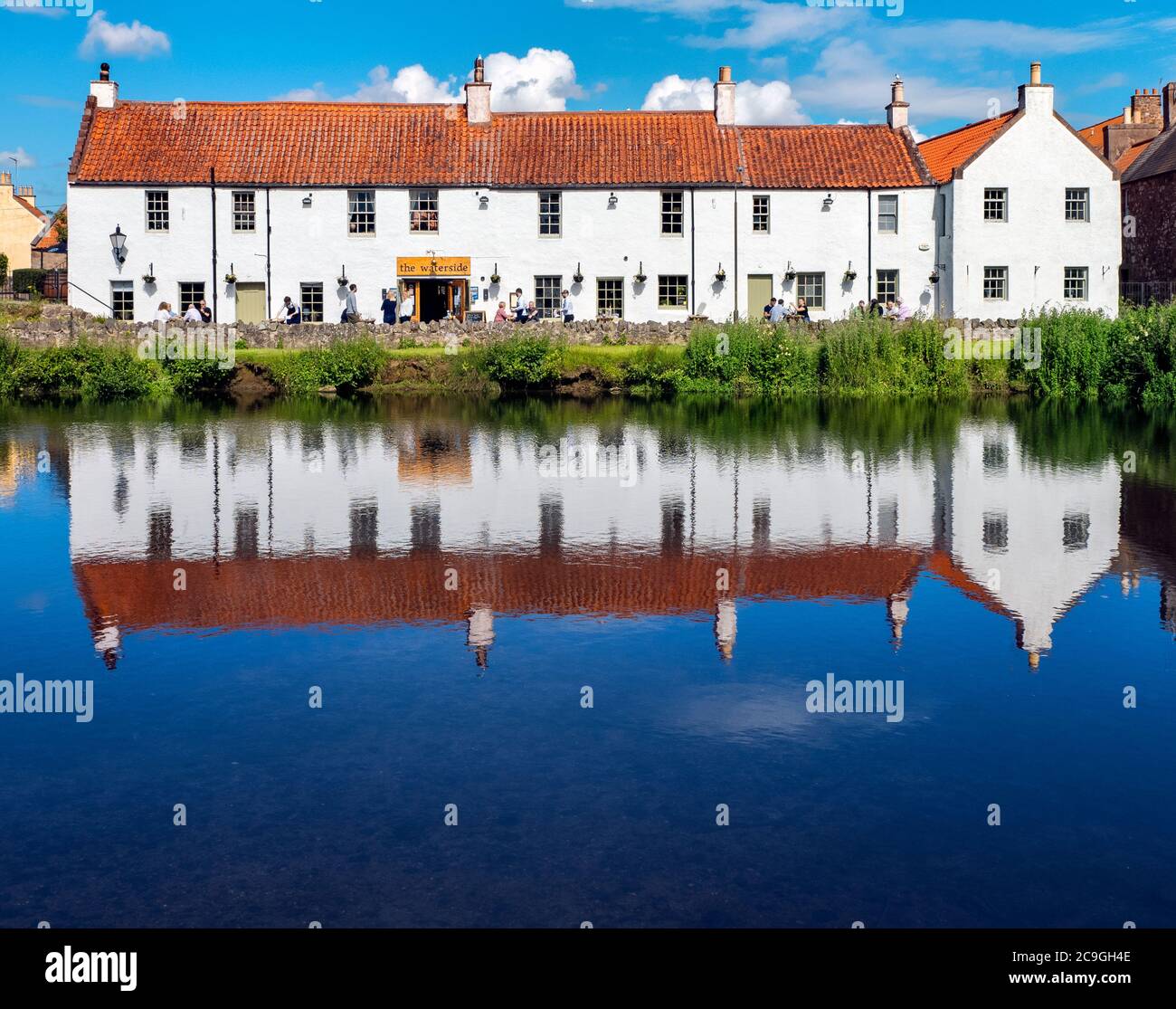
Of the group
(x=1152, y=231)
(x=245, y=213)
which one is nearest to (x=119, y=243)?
(x=245, y=213)

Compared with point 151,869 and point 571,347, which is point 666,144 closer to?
point 571,347

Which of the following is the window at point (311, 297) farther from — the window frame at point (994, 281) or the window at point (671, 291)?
the window frame at point (994, 281)

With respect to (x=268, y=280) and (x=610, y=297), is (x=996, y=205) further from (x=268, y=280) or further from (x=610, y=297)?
(x=268, y=280)

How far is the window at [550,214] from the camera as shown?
54906mm

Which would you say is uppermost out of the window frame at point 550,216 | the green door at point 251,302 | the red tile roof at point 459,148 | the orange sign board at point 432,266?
the red tile roof at point 459,148

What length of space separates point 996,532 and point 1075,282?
40801 mm

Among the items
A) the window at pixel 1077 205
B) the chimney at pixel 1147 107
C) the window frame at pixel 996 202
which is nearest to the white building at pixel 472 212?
the window frame at pixel 996 202

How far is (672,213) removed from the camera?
181ft

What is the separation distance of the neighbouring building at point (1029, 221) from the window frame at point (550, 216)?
1514 centimetres

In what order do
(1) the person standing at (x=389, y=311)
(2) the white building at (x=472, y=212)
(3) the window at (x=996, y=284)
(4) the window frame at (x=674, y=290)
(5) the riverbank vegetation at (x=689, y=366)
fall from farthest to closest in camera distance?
(3) the window at (x=996, y=284)
(4) the window frame at (x=674, y=290)
(2) the white building at (x=472, y=212)
(1) the person standing at (x=389, y=311)
(5) the riverbank vegetation at (x=689, y=366)

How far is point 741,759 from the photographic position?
1005 cm

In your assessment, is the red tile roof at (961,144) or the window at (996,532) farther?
the red tile roof at (961,144)

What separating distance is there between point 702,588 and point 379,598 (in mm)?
3626

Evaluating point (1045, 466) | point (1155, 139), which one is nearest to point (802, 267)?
point (1155, 139)
